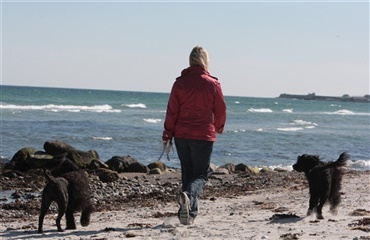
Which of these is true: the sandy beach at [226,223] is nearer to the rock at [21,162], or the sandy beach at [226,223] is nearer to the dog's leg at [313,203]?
the dog's leg at [313,203]

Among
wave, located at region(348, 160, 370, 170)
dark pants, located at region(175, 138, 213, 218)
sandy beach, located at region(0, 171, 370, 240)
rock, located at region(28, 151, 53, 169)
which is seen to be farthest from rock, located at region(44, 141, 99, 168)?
dark pants, located at region(175, 138, 213, 218)

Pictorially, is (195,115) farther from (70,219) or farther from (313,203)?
(313,203)

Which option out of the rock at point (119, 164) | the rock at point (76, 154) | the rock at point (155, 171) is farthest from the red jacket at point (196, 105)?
the rock at point (119, 164)

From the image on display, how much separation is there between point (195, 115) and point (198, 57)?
0.72 meters

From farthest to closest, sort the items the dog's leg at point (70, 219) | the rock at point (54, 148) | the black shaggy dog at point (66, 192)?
the rock at point (54, 148) → the dog's leg at point (70, 219) → the black shaggy dog at point (66, 192)

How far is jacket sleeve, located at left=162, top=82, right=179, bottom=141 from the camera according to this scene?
27.0ft

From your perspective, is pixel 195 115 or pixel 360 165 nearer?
pixel 195 115

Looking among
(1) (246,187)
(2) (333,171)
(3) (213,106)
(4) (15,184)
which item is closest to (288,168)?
(1) (246,187)

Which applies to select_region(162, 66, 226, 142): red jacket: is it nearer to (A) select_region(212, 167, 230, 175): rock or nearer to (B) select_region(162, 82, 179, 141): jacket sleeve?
(B) select_region(162, 82, 179, 141): jacket sleeve

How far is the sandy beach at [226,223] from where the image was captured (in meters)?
7.76

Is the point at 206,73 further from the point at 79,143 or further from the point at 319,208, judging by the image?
the point at 79,143

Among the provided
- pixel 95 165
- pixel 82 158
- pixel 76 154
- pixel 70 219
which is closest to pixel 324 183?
pixel 70 219

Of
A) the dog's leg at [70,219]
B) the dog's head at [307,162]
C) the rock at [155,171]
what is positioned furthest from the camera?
the rock at [155,171]

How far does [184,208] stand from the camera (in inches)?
317
